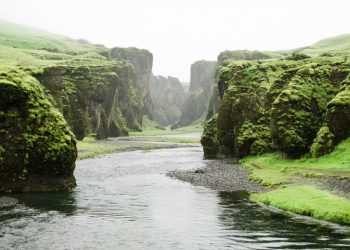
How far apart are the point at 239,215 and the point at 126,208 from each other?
1118cm

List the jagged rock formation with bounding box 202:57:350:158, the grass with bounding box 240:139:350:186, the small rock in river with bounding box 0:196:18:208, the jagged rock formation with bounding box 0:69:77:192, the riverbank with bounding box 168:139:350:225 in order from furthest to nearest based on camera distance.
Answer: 1. the jagged rock formation with bounding box 202:57:350:158
2. the grass with bounding box 240:139:350:186
3. the jagged rock formation with bounding box 0:69:77:192
4. the small rock in river with bounding box 0:196:18:208
5. the riverbank with bounding box 168:139:350:225

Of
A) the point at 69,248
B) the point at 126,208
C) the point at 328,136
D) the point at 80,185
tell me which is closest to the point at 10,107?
the point at 80,185

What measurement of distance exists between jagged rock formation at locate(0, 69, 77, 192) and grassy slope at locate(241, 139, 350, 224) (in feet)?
76.7

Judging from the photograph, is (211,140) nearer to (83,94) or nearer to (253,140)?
(253,140)

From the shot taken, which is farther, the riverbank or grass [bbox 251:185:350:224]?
the riverbank

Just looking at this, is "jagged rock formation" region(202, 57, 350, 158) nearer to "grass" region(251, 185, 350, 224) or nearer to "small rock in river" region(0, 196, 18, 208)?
"grass" region(251, 185, 350, 224)

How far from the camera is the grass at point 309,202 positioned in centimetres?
3638

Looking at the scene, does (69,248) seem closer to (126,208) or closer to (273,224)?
(126,208)

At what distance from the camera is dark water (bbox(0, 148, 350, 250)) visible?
30.2 m

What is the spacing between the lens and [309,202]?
40875 millimetres

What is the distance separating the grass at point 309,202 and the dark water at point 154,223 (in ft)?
4.90

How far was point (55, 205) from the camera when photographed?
43.3 metres

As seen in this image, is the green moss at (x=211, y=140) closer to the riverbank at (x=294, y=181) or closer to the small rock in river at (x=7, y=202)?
the riverbank at (x=294, y=181)

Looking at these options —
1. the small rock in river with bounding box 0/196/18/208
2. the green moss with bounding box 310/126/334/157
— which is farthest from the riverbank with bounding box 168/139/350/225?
the small rock in river with bounding box 0/196/18/208
